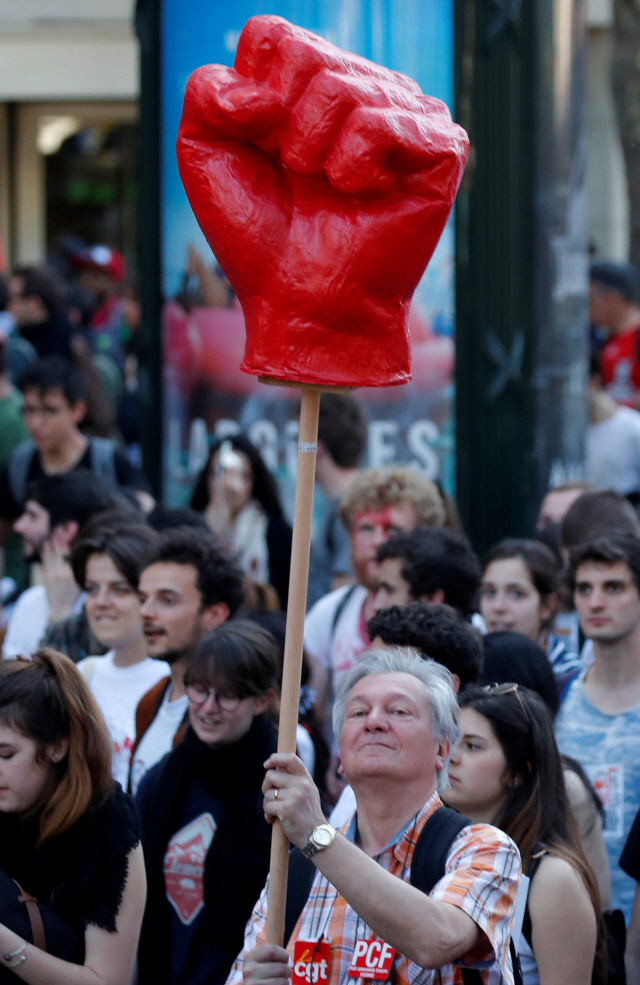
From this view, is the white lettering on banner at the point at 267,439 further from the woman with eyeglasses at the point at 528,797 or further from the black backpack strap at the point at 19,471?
the woman with eyeglasses at the point at 528,797

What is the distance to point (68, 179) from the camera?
16016 mm

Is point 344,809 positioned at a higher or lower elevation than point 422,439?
lower

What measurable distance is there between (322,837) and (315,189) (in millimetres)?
1204

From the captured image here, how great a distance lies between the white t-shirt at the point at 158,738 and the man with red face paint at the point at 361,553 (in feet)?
2.08

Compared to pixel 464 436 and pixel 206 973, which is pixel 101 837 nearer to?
pixel 206 973

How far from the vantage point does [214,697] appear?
362 cm

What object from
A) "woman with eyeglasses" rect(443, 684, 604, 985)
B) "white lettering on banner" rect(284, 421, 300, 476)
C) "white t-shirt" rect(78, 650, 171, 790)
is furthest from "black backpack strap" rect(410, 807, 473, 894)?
"white lettering on banner" rect(284, 421, 300, 476)

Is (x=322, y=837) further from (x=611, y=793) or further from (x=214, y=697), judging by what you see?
(x=611, y=793)

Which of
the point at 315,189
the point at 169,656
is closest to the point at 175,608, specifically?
the point at 169,656

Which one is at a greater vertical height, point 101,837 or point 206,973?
point 101,837

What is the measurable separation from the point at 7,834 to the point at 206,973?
0.76 m

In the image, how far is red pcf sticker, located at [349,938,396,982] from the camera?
253 centimetres

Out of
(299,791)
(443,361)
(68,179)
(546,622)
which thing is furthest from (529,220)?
(68,179)

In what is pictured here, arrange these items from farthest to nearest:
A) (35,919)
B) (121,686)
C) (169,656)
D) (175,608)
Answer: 1. (121,686)
2. (175,608)
3. (169,656)
4. (35,919)
